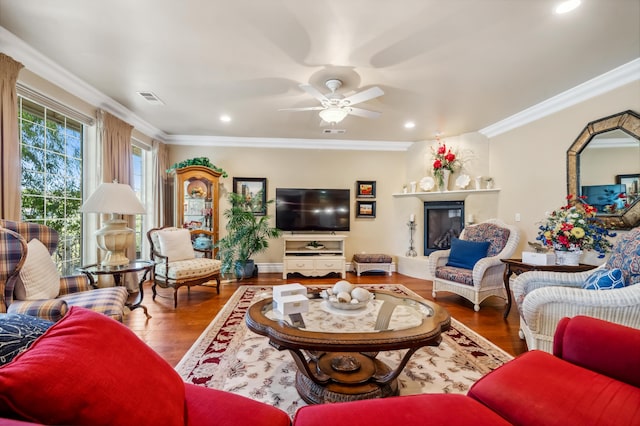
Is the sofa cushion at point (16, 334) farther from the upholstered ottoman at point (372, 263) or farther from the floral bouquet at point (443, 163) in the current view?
the floral bouquet at point (443, 163)

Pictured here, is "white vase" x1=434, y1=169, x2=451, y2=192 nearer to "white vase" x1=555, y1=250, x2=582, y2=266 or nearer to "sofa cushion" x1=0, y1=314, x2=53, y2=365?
"white vase" x1=555, y1=250, x2=582, y2=266

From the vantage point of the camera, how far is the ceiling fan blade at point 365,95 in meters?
2.57

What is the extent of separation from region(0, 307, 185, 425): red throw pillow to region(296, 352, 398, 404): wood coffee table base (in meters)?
1.02

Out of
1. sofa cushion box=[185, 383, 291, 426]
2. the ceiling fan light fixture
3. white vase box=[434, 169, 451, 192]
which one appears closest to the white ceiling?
the ceiling fan light fixture

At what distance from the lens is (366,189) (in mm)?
5488

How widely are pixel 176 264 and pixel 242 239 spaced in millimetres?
1260

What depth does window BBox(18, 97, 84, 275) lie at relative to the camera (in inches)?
108

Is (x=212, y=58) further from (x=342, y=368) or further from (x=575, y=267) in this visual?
(x=575, y=267)

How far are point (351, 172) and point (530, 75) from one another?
3102 mm

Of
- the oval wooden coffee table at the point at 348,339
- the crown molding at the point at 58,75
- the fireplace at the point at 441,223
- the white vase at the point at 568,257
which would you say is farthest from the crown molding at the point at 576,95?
the crown molding at the point at 58,75

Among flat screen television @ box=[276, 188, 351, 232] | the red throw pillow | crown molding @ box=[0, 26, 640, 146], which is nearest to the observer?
the red throw pillow

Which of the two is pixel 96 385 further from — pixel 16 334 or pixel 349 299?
pixel 349 299

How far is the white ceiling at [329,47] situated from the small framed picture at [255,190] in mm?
1797

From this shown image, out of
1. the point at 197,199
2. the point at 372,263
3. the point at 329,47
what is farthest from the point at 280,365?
the point at 197,199
